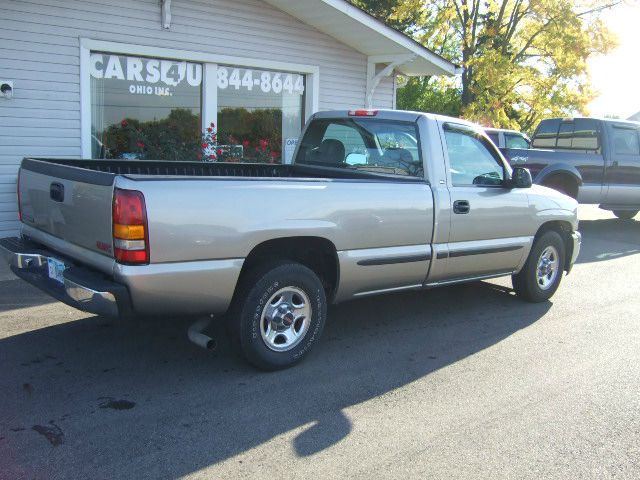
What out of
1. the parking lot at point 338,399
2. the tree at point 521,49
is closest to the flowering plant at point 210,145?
the parking lot at point 338,399

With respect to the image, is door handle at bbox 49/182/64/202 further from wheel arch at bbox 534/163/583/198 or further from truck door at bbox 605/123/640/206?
truck door at bbox 605/123/640/206

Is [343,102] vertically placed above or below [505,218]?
above

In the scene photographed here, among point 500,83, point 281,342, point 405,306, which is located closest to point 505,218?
point 405,306

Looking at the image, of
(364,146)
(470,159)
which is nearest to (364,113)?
(364,146)

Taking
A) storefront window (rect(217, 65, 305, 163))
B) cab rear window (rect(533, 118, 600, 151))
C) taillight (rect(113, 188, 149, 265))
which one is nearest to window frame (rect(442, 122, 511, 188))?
taillight (rect(113, 188, 149, 265))

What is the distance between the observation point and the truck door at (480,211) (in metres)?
5.42

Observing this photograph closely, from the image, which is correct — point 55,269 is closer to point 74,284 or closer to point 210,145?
point 74,284

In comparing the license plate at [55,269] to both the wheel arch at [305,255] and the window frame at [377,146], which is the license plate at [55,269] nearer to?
the wheel arch at [305,255]

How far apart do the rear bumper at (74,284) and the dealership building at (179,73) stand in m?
4.55

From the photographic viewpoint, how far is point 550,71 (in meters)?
22.2

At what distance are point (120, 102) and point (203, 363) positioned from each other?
6.12m

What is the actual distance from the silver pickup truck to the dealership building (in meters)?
3.57

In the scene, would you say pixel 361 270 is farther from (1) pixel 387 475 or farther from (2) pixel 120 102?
(2) pixel 120 102

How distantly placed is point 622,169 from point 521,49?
38.8ft
